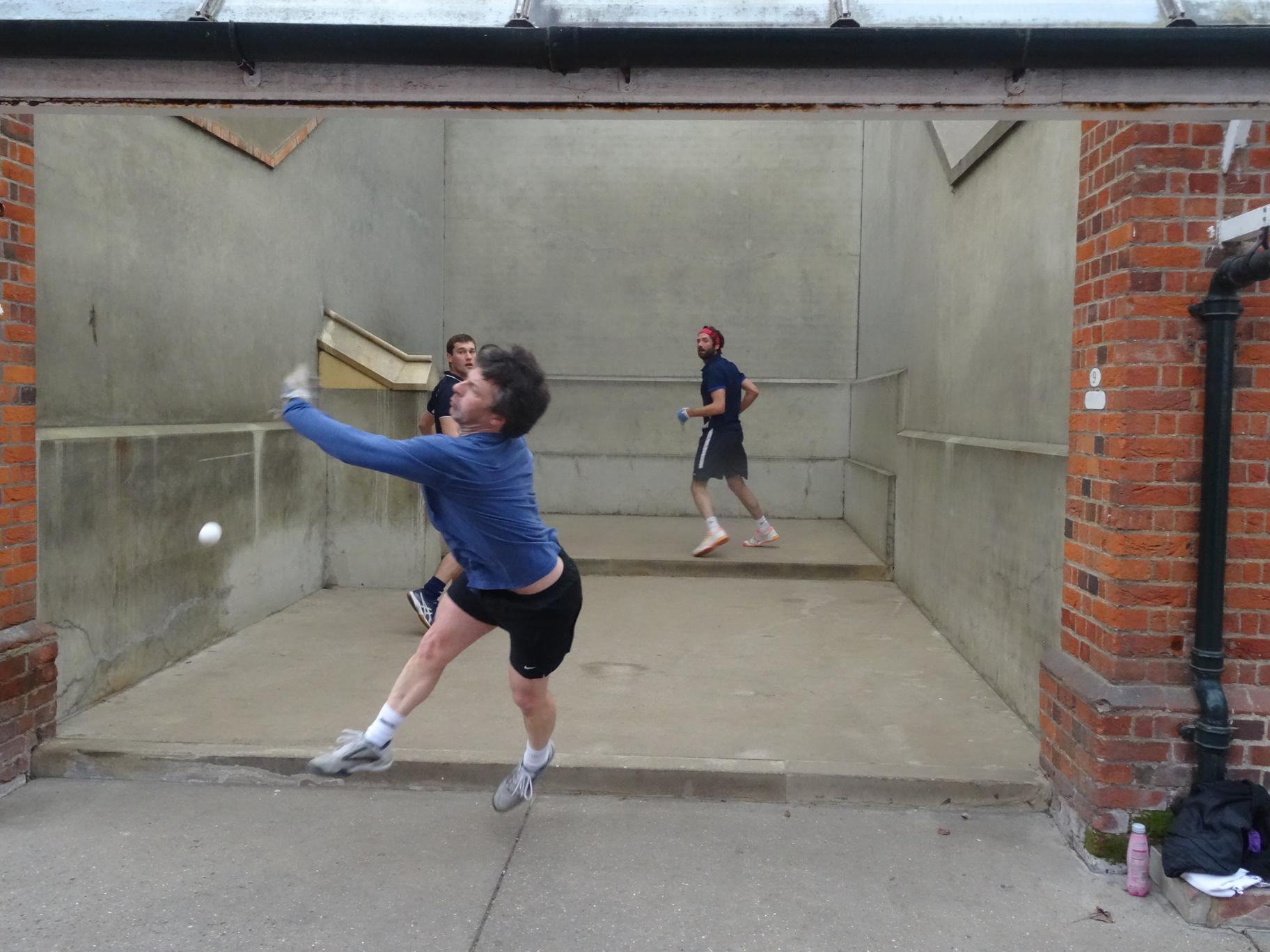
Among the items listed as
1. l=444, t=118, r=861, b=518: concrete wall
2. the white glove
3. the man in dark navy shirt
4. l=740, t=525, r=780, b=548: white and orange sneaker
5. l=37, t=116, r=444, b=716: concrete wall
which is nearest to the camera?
the white glove

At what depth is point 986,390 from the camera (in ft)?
18.8

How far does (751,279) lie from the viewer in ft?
37.0

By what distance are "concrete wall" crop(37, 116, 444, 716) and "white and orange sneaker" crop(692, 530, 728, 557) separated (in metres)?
2.36

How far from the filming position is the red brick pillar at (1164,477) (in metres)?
3.43

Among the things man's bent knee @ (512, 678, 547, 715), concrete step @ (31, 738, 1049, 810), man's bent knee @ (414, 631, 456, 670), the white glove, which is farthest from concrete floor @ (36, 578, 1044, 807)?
the white glove

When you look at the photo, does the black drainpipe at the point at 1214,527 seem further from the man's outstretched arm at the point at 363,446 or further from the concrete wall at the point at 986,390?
the man's outstretched arm at the point at 363,446

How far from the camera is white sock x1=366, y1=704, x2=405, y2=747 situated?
11.7 feet

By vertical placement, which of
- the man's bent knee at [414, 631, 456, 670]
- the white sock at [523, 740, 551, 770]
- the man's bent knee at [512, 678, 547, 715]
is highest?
the man's bent knee at [414, 631, 456, 670]

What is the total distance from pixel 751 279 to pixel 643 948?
9136mm

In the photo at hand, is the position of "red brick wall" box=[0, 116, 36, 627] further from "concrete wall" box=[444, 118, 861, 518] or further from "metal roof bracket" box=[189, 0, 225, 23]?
"concrete wall" box=[444, 118, 861, 518]

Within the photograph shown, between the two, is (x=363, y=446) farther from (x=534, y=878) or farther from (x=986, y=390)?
(x=986, y=390)

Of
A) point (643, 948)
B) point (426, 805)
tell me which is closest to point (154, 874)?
point (426, 805)

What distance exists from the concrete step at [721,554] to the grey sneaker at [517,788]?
463 centimetres

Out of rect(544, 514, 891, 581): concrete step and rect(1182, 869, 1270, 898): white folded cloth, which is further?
rect(544, 514, 891, 581): concrete step
